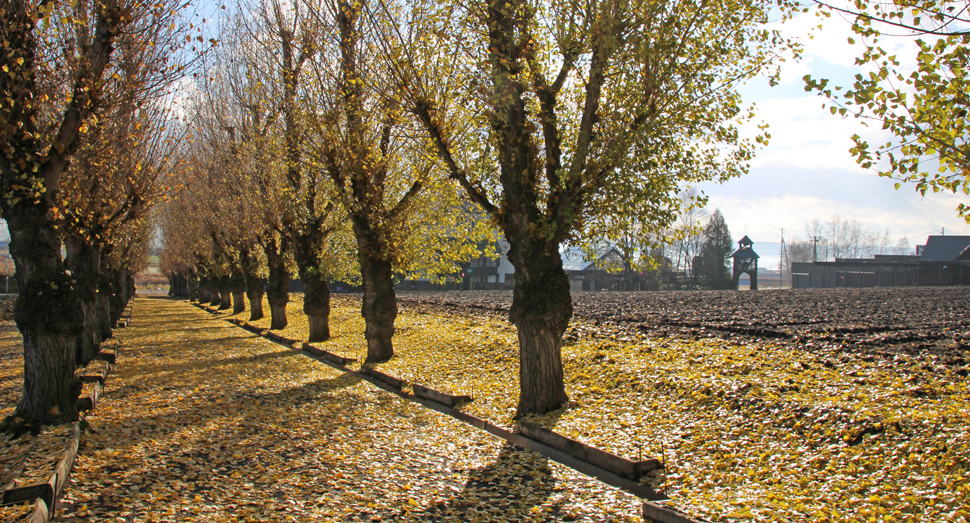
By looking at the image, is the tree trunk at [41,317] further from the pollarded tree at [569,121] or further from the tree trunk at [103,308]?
the tree trunk at [103,308]

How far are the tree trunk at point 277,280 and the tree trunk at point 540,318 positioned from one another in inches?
665

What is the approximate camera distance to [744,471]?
653 centimetres

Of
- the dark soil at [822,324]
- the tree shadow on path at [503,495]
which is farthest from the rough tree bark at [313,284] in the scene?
the tree shadow on path at [503,495]

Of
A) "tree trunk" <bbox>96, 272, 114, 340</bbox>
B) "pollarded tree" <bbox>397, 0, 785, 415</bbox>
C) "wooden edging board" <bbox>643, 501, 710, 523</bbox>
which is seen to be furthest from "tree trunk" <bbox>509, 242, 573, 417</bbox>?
"tree trunk" <bbox>96, 272, 114, 340</bbox>

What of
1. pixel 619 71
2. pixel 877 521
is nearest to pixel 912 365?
pixel 877 521

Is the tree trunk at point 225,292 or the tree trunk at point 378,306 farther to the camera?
the tree trunk at point 225,292

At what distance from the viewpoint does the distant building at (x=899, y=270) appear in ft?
181

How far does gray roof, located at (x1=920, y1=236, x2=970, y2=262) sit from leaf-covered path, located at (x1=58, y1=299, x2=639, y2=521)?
81.5m

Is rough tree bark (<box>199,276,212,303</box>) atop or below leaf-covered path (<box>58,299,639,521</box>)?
atop

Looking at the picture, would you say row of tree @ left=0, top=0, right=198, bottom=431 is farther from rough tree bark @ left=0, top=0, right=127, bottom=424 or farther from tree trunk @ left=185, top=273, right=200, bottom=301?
tree trunk @ left=185, top=273, right=200, bottom=301

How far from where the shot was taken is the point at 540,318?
8.94m

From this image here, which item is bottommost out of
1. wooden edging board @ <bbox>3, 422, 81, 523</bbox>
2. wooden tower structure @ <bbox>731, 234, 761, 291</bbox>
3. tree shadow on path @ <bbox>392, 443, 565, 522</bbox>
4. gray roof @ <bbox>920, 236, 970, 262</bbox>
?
tree shadow on path @ <bbox>392, 443, 565, 522</bbox>

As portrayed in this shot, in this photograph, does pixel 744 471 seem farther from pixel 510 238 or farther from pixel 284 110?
pixel 284 110

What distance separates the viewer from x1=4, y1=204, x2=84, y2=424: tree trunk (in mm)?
8102
